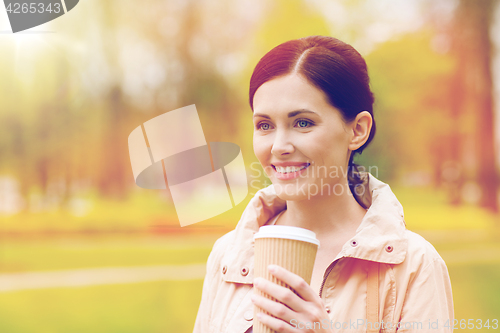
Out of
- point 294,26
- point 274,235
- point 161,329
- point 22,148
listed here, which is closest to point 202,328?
point 274,235

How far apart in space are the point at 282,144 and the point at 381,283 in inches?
24.8

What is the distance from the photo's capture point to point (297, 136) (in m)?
1.50

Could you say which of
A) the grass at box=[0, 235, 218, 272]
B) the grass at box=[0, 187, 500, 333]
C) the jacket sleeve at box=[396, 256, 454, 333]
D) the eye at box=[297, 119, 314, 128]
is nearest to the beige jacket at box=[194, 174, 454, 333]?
the jacket sleeve at box=[396, 256, 454, 333]

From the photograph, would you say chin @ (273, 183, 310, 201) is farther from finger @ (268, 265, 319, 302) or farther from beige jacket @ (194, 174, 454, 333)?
finger @ (268, 265, 319, 302)

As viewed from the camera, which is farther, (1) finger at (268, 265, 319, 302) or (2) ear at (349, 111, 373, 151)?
(2) ear at (349, 111, 373, 151)

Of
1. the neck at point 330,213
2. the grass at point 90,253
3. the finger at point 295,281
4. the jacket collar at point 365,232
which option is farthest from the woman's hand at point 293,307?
the grass at point 90,253

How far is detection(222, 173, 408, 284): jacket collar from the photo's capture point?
4.74 feet

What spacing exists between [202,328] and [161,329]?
385 cm

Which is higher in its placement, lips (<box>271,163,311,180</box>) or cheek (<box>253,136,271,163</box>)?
cheek (<box>253,136,271,163</box>)

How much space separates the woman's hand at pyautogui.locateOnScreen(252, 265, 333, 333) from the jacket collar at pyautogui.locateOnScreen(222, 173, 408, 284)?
33 cm

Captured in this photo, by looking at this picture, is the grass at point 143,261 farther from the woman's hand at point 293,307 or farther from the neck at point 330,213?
the woman's hand at point 293,307

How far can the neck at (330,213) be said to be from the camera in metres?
1.69

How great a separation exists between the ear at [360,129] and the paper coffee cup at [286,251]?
0.57 m

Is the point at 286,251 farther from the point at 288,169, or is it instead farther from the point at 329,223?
the point at 329,223
